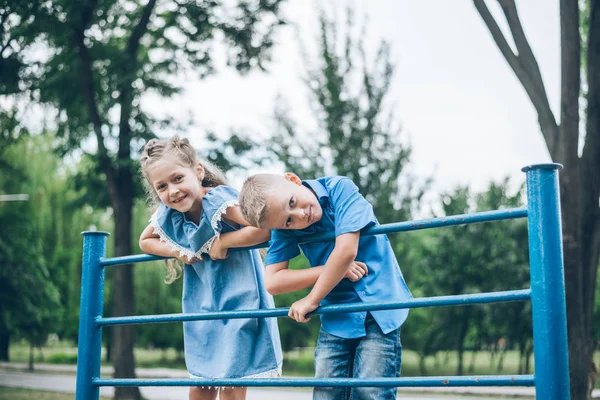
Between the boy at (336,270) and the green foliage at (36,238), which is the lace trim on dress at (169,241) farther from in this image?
the green foliage at (36,238)

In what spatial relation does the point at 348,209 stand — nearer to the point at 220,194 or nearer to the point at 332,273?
the point at 332,273

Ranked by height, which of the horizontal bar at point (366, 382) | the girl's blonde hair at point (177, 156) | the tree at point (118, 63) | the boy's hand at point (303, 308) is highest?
the tree at point (118, 63)

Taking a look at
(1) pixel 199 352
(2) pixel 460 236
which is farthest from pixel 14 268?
(1) pixel 199 352

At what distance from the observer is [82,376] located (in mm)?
2787

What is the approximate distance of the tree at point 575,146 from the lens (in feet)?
18.2

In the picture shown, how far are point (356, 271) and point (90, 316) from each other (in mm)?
1212

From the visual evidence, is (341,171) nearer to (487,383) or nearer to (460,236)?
(460,236)

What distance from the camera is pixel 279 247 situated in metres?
2.31

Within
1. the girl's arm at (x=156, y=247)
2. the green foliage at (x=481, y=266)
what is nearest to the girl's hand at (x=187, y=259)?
the girl's arm at (x=156, y=247)

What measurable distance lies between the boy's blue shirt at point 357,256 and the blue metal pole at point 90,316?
89 centimetres

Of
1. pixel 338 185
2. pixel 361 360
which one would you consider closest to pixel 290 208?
pixel 338 185

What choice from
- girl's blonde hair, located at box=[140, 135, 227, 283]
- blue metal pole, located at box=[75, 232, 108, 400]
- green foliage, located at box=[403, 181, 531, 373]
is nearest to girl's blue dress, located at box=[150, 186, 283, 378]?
girl's blonde hair, located at box=[140, 135, 227, 283]

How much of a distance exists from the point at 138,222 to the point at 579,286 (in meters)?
14.5

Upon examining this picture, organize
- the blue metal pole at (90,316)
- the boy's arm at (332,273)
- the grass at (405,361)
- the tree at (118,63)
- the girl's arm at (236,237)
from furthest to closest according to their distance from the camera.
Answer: the grass at (405,361)
the tree at (118,63)
the blue metal pole at (90,316)
the girl's arm at (236,237)
the boy's arm at (332,273)
